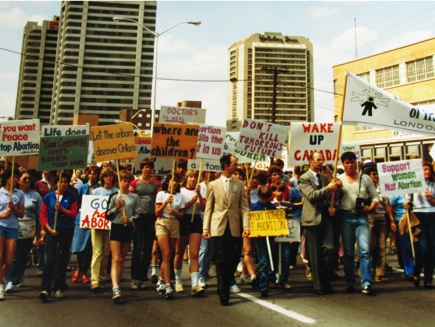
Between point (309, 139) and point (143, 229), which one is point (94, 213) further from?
point (309, 139)

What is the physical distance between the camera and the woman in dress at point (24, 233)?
7527 mm

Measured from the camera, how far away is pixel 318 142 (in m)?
9.83

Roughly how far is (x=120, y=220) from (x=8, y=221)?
1.75 meters

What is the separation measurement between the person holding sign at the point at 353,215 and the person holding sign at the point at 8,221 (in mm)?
5320

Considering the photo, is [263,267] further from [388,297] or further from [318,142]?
[318,142]

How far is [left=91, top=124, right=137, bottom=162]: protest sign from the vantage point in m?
7.94

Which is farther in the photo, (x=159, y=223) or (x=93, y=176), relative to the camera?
(x=93, y=176)

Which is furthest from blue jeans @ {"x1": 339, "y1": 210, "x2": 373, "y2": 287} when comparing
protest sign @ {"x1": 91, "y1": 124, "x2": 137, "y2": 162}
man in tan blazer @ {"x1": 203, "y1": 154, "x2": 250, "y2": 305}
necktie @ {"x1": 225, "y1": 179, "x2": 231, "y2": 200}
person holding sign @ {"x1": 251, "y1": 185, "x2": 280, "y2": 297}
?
protest sign @ {"x1": 91, "y1": 124, "x2": 137, "y2": 162}

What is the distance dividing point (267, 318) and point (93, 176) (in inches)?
220

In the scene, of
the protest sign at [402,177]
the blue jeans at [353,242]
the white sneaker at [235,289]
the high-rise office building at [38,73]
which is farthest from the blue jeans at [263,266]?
the high-rise office building at [38,73]

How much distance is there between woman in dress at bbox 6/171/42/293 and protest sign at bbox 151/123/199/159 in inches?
90.3

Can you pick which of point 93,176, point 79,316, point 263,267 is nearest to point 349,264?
point 263,267

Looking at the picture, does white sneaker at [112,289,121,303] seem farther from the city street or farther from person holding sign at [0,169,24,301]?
person holding sign at [0,169,24,301]

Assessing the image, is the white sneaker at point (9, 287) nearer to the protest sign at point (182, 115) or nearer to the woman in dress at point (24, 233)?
the woman in dress at point (24, 233)
